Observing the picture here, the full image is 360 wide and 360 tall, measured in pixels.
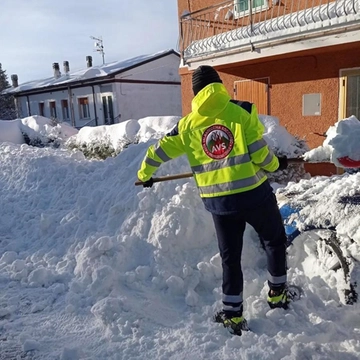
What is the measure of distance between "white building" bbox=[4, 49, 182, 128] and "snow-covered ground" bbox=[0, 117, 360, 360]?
711 inches

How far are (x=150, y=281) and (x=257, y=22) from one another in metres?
7.98

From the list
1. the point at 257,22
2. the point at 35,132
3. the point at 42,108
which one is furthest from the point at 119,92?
the point at 257,22

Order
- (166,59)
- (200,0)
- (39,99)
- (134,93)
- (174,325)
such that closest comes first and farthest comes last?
(174,325) → (200,0) → (134,93) → (166,59) → (39,99)

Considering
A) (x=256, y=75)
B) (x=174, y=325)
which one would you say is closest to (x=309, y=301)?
(x=174, y=325)

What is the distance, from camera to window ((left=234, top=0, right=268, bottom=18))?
9.75 metres

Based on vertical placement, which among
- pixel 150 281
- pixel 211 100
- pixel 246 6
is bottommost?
pixel 150 281

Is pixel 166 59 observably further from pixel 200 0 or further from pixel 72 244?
pixel 72 244

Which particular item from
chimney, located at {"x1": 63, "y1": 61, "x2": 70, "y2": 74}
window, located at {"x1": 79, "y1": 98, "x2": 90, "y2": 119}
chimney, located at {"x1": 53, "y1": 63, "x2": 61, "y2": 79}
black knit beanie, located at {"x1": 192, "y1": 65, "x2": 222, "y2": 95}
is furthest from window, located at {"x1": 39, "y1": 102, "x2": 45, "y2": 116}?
black knit beanie, located at {"x1": 192, "y1": 65, "x2": 222, "y2": 95}

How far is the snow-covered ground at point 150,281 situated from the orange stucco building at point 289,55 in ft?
14.2

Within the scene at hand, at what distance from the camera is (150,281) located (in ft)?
12.2

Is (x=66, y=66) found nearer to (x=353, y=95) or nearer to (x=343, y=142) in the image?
(x=353, y=95)

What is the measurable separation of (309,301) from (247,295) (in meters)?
0.50

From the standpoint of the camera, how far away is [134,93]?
23578 millimetres

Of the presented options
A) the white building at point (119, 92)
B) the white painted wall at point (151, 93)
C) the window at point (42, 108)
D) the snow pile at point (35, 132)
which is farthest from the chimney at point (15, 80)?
the snow pile at point (35, 132)
